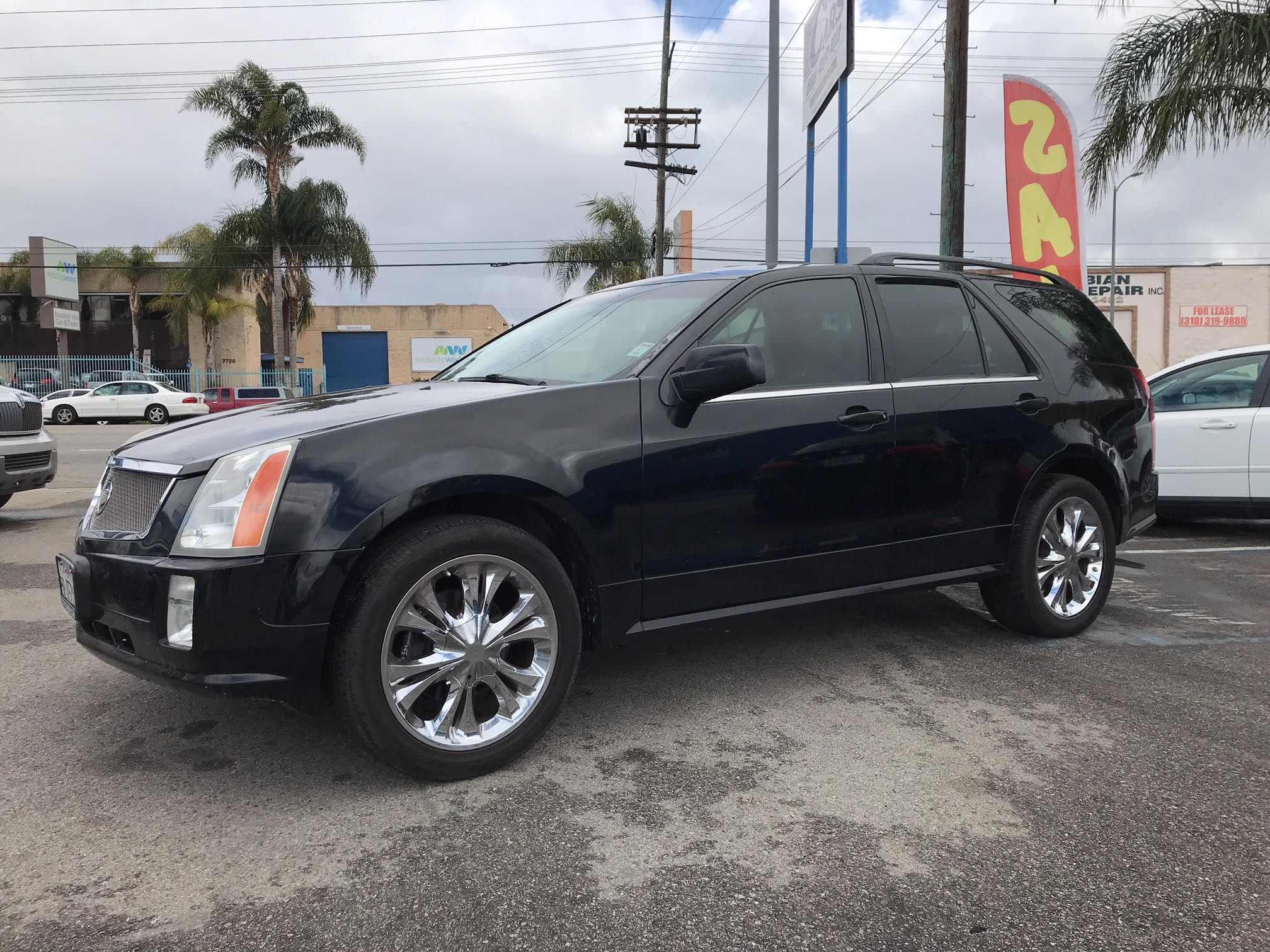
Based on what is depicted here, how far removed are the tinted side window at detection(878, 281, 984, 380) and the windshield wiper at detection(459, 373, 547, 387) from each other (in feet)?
5.08

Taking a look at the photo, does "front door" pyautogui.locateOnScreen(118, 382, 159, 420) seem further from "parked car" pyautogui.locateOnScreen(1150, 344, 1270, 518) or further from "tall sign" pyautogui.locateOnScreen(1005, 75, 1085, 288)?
"parked car" pyautogui.locateOnScreen(1150, 344, 1270, 518)

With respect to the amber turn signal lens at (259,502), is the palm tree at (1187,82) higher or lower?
higher

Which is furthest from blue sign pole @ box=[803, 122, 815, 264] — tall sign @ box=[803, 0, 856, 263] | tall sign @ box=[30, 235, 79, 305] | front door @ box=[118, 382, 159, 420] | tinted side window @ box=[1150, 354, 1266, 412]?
tall sign @ box=[30, 235, 79, 305]

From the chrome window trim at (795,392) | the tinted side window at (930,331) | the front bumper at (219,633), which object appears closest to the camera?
the front bumper at (219,633)

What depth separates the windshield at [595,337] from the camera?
3633 millimetres

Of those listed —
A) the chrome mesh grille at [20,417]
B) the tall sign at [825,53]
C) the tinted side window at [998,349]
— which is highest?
the tall sign at [825,53]

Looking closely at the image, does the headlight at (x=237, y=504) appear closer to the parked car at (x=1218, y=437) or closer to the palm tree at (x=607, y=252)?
the parked car at (x=1218, y=437)

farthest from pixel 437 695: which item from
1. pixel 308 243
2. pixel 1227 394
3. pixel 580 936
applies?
pixel 308 243

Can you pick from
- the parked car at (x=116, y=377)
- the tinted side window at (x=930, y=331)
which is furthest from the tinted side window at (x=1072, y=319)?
the parked car at (x=116, y=377)

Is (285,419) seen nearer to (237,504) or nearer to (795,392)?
(237,504)

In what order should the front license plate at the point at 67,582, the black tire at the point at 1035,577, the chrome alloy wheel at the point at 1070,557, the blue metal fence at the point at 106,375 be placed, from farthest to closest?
the blue metal fence at the point at 106,375, the chrome alloy wheel at the point at 1070,557, the black tire at the point at 1035,577, the front license plate at the point at 67,582

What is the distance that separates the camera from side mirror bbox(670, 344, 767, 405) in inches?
129

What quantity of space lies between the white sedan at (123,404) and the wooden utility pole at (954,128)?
25269mm

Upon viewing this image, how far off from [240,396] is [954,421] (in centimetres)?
2893
